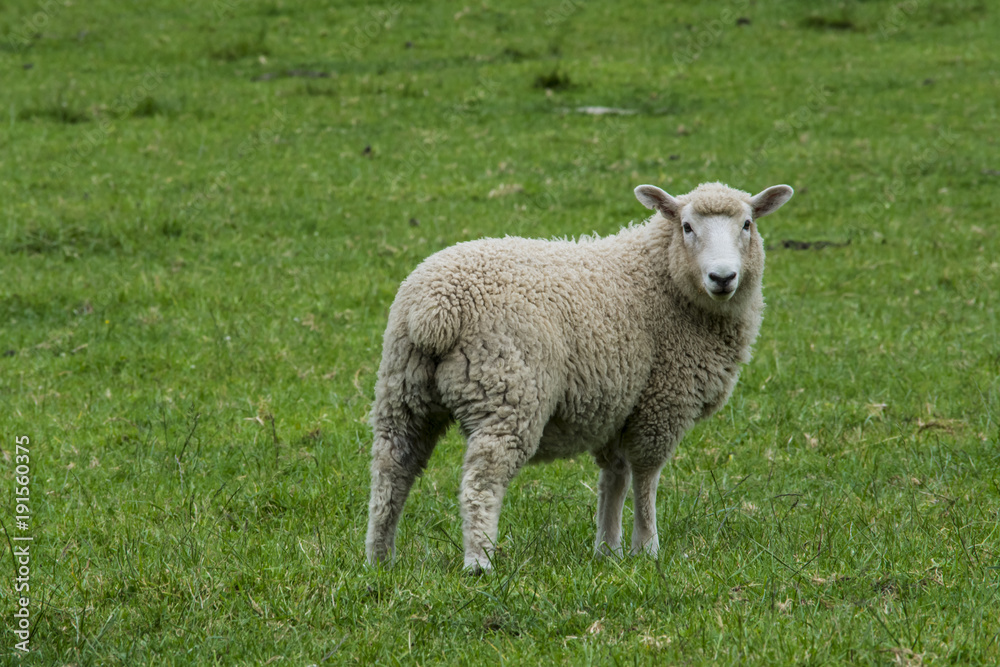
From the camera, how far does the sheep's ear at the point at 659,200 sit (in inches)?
218

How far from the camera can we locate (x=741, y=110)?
1853cm

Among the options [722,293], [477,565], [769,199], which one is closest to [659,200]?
[769,199]

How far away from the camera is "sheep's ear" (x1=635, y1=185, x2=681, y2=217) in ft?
18.1

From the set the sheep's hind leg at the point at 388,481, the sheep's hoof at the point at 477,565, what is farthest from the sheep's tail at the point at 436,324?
the sheep's hoof at the point at 477,565

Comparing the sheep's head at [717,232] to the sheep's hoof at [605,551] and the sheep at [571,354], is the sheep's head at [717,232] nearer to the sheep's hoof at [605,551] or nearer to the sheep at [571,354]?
the sheep at [571,354]

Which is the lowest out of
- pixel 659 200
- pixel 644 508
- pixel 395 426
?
pixel 644 508

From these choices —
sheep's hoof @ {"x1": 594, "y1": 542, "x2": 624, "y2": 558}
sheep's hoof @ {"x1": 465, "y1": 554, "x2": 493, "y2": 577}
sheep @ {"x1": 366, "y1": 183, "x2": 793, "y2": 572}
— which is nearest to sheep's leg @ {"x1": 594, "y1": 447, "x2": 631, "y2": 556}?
sheep @ {"x1": 366, "y1": 183, "x2": 793, "y2": 572}

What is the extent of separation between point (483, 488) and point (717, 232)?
192 cm

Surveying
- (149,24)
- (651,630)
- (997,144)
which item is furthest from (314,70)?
(651,630)

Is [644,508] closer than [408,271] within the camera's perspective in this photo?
Yes

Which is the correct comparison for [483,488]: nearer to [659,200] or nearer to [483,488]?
[483,488]

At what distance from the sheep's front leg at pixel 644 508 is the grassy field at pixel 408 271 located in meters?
0.16

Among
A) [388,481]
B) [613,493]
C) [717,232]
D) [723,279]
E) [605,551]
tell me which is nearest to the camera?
[388,481]

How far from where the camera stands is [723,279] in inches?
197
